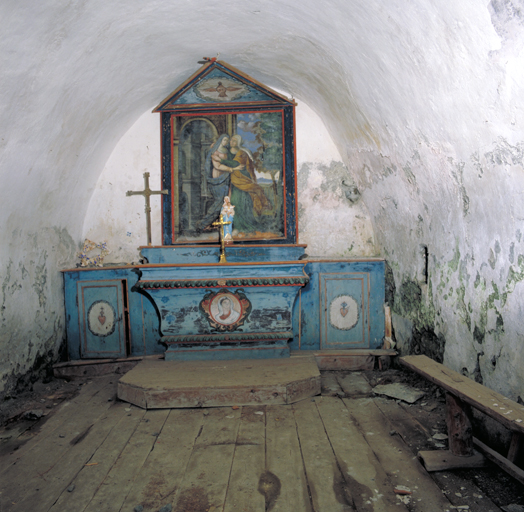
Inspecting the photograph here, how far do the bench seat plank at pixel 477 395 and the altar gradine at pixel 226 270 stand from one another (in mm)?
1776

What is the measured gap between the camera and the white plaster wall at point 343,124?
276 centimetres

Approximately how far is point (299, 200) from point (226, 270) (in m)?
1.52

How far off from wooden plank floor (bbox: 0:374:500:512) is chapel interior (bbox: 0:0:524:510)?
833 millimetres

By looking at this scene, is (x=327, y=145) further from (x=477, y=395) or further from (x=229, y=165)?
(x=477, y=395)

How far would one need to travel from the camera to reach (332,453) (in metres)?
3.24

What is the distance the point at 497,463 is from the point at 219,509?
1689mm

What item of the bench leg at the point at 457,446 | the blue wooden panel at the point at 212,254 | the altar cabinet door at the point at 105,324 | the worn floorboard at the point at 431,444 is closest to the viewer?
the worn floorboard at the point at 431,444

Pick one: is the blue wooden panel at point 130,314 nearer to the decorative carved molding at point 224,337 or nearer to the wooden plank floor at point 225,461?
the decorative carved molding at point 224,337

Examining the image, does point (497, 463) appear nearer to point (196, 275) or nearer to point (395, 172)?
point (395, 172)

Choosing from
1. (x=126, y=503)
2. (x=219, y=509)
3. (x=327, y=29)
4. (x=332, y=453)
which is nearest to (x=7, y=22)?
(x=327, y=29)

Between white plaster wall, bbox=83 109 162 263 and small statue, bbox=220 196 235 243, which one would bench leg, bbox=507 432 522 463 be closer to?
small statue, bbox=220 196 235 243

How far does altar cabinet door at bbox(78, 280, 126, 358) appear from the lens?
5453mm

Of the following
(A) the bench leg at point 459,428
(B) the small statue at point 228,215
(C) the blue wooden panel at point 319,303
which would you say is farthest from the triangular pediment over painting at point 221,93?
(A) the bench leg at point 459,428

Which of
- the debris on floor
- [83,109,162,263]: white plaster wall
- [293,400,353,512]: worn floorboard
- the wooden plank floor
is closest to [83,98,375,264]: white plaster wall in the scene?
[83,109,162,263]: white plaster wall
